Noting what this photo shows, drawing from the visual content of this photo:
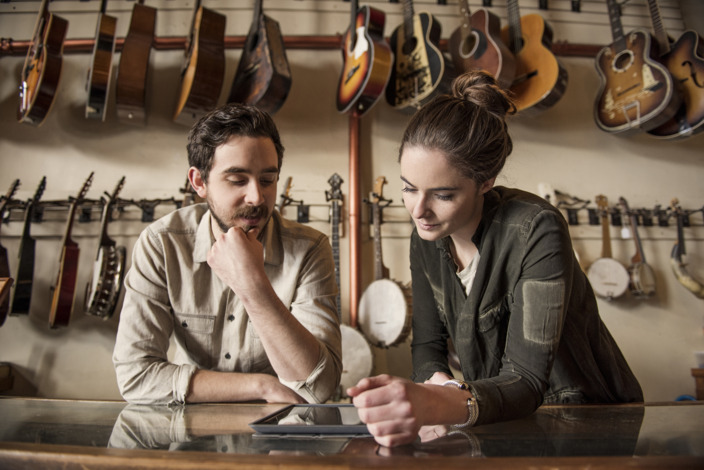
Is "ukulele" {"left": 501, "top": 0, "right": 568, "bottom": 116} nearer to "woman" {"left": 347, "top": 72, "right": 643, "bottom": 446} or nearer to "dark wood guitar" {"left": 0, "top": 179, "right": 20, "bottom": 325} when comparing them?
"woman" {"left": 347, "top": 72, "right": 643, "bottom": 446}

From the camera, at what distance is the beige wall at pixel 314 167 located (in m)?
2.78

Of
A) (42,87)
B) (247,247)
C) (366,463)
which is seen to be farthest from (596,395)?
(42,87)

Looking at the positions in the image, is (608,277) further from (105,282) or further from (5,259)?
(5,259)

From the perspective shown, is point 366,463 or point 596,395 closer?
point 366,463

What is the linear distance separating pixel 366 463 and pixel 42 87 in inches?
121

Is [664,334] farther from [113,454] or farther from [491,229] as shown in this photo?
[113,454]

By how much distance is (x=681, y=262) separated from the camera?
2904mm

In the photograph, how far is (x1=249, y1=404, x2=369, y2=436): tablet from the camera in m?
0.71

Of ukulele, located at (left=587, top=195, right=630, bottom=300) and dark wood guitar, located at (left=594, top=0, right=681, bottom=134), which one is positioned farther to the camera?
ukulele, located at (left=587, top=195, right=630, bottom=300)

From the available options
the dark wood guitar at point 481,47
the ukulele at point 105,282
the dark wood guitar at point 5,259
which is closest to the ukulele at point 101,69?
the dark wood guitar at point 5,259

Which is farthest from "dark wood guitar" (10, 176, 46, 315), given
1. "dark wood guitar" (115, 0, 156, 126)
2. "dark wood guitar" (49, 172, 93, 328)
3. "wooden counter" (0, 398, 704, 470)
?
"wooden counter" (0, 398, 704, 470)

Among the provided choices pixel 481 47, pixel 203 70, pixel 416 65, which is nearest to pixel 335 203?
pixel 416 65

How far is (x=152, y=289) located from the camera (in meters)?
1.41

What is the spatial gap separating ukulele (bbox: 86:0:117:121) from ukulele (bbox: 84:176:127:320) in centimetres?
85
